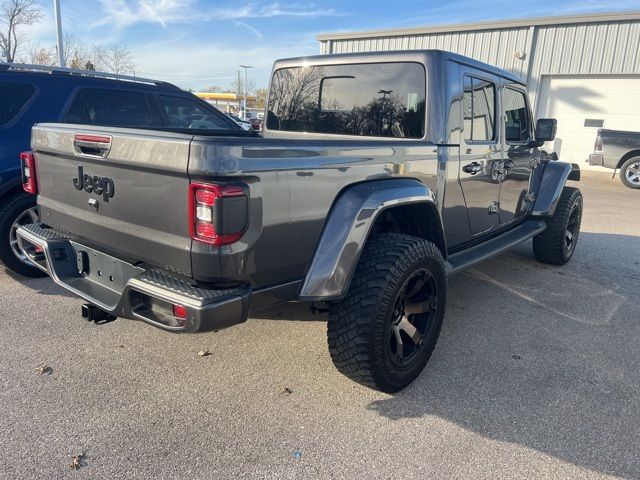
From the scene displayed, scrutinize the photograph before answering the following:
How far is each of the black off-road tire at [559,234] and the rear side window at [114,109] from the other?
173 inches

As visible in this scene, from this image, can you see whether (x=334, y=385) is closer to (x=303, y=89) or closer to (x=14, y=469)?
(x=14, y=469)

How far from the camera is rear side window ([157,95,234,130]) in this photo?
5367mm

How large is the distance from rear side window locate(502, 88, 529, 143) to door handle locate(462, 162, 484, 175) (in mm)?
784

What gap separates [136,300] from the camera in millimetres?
2305

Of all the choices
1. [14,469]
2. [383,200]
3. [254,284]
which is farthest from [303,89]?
[14,469]

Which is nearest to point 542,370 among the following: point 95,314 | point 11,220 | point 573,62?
point 95,314

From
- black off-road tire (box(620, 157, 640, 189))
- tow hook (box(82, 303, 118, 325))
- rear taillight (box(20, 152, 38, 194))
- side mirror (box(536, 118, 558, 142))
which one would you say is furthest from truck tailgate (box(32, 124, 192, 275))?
black off-road tire (box(620, 157, 640, 189))

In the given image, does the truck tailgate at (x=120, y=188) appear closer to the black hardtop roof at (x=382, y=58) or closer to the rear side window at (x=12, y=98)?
the rear side window at (x=12, y=98)

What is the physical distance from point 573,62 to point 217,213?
1644 cm

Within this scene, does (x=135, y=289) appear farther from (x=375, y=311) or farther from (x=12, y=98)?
(x=12, y=98)

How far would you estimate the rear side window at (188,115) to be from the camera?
5367 mm

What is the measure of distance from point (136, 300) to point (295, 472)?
1082 mm

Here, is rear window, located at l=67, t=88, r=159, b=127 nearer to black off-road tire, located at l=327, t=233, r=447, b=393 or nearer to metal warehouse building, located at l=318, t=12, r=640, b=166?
black off-road tire, located at l=327, t=233, r=447, b=393

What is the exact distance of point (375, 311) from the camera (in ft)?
8.34
